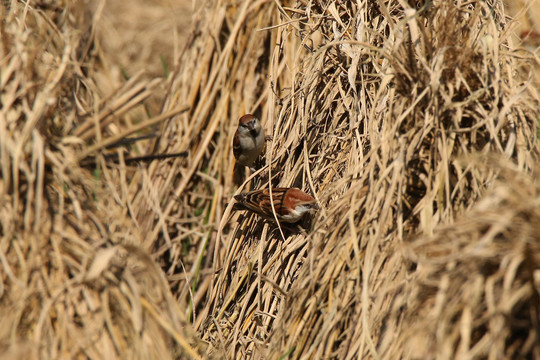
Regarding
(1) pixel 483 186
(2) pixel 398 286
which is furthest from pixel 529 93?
(2) pixel 398 286

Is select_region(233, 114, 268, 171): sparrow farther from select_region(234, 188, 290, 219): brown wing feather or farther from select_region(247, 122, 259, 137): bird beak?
select_region(234, 188, 290, 219): brown wing feather

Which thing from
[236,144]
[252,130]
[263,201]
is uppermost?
[252,130]

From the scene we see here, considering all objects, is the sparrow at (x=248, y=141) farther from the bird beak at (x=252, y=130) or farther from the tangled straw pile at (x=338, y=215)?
the tangled straw pile at (x=338, y=215)

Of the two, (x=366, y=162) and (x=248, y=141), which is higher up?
(x=366, y=162)

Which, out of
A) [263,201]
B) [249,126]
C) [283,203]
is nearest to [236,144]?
[249,126]

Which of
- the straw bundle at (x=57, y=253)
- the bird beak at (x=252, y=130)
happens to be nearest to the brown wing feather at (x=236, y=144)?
the bird beak at (x=252, y=130)

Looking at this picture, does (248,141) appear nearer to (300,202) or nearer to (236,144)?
(236,144)
